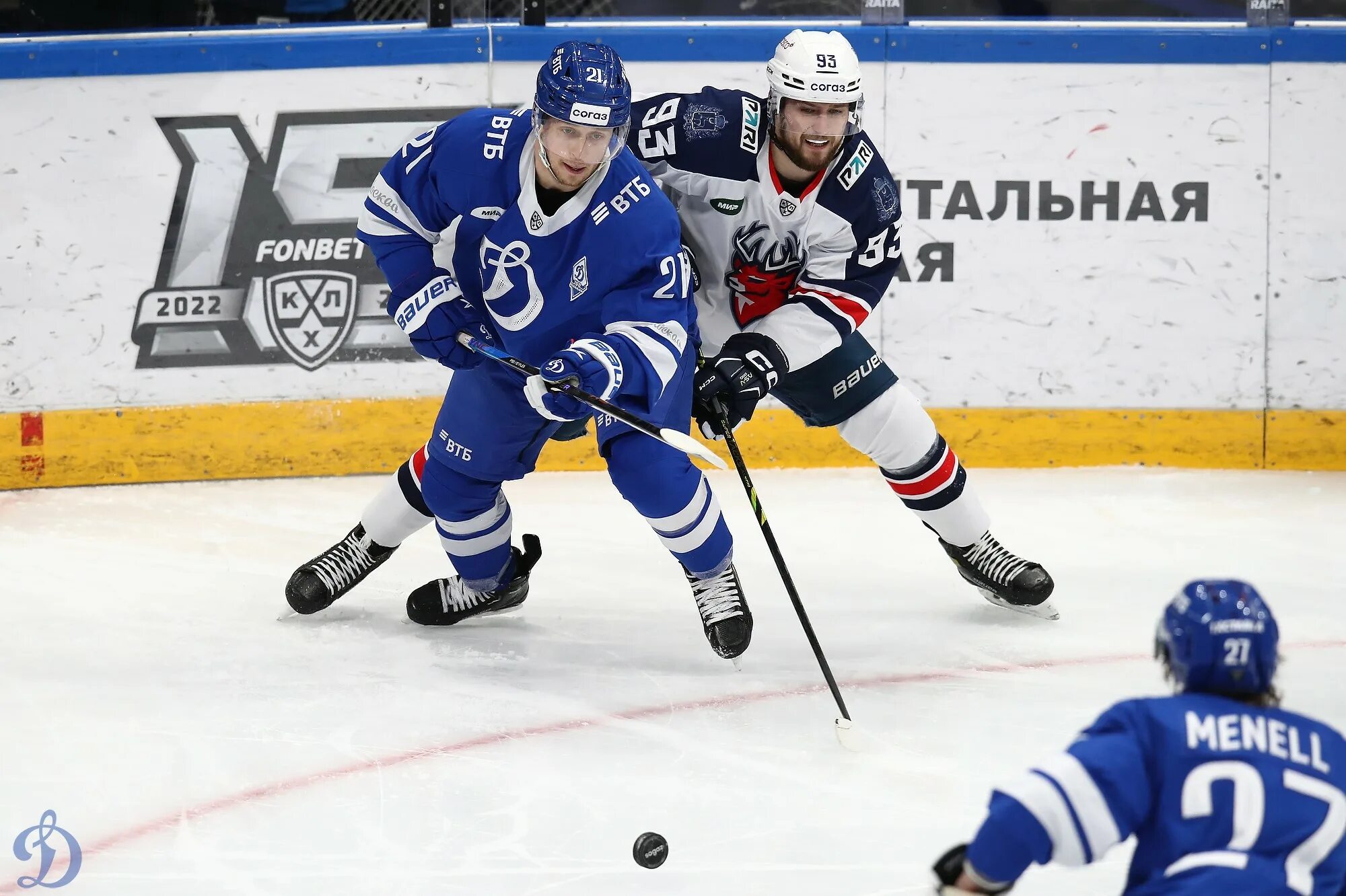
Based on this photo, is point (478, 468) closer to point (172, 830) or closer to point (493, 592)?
point (493, 592)

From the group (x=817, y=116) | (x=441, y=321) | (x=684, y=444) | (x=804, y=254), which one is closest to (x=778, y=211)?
(x=804, y=254)

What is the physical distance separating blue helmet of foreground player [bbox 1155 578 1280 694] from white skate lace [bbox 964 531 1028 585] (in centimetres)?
188

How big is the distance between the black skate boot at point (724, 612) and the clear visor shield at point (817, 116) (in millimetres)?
853

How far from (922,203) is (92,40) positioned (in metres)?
2.47

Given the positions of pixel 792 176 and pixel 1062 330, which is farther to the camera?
pixel 1062 330

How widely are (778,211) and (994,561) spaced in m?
0.88

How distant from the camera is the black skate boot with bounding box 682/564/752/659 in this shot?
2.90 meters

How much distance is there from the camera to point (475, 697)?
2.76 meters

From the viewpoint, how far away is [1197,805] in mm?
1252

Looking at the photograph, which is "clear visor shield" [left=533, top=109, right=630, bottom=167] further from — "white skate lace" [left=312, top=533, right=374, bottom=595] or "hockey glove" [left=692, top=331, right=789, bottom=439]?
"white skate lace" [left=312, top=533, right=374, bottom=595]

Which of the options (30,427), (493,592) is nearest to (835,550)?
(493,592)

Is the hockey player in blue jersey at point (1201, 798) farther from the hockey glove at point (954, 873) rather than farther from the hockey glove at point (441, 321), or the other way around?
the hockey glove at point (441, 321)

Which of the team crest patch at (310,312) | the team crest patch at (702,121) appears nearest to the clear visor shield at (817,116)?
the team crest patch at (702,121)

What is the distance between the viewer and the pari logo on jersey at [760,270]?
309 centimetres
